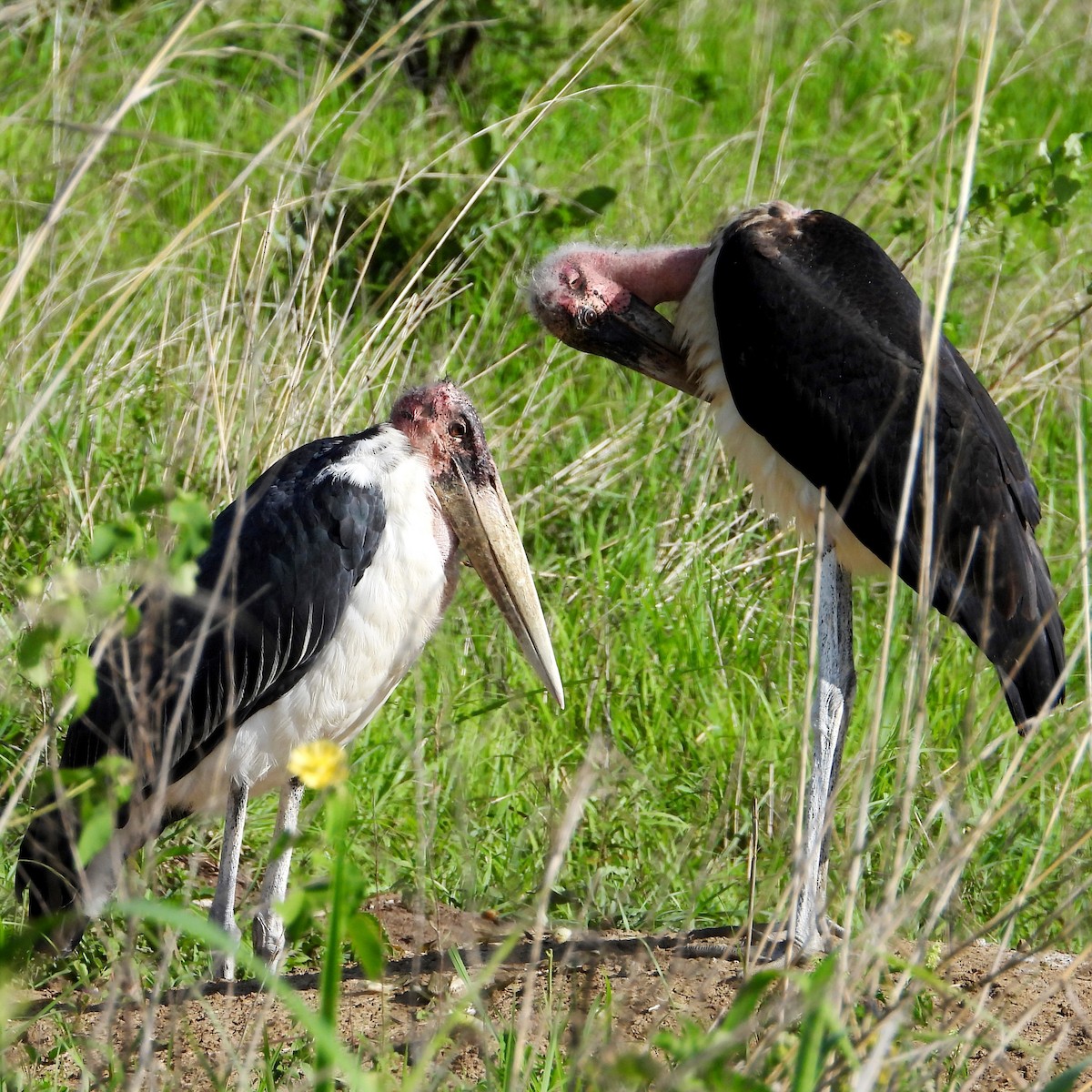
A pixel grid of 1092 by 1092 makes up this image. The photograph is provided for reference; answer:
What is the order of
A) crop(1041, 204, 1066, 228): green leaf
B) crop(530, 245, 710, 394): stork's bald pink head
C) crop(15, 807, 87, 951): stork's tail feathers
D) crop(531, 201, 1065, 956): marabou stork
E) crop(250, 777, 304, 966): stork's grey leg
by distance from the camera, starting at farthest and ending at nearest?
crop(1041, 204, 1066, 228): green leaf, crop(530, 245, 710, 394): stork's bald pink head, crop(531, 201, 1065, 956): marabou stork, crop(250, 777, 304, 966): stork's grey leg, crop(15, 807, 87, 951): stork's tail feathers

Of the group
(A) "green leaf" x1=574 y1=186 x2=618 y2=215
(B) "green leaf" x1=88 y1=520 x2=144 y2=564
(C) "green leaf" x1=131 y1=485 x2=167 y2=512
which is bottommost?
(A) "green leaf" x1=574 y1=186 x2=618 y2=215

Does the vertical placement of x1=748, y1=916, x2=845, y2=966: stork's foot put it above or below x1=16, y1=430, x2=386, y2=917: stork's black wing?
below

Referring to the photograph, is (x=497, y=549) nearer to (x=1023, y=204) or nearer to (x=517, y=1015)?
(x=517, y=1015)

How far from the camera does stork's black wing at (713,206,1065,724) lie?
317 cm

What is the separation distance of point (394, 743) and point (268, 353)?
1.13m

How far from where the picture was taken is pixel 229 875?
2.93 m

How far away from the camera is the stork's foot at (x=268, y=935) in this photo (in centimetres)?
304

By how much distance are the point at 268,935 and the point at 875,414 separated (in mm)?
1631

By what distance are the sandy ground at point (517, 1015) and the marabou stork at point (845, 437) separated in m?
0.45

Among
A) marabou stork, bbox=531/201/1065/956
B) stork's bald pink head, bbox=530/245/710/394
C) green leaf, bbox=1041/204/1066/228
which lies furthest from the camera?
green leaf, bbox=1041/204/1066/228

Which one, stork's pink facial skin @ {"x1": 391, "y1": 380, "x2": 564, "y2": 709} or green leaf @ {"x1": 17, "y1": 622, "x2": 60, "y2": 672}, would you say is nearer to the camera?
green leaf @ {"x1": 17, "y1": 622, "x2": 60, "y2": 672}

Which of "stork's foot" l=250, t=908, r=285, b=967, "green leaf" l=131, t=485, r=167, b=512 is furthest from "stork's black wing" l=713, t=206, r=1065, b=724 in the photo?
"green leaf" l=131, t=485, r=167, b=512

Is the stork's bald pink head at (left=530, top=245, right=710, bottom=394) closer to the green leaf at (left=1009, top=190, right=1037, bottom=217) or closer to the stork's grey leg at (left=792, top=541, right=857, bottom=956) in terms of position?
the stork's grey leg at (left=792, top=541, right=857, bottom=956)

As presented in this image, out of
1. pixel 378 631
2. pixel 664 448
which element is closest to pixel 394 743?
pixel 378 631
